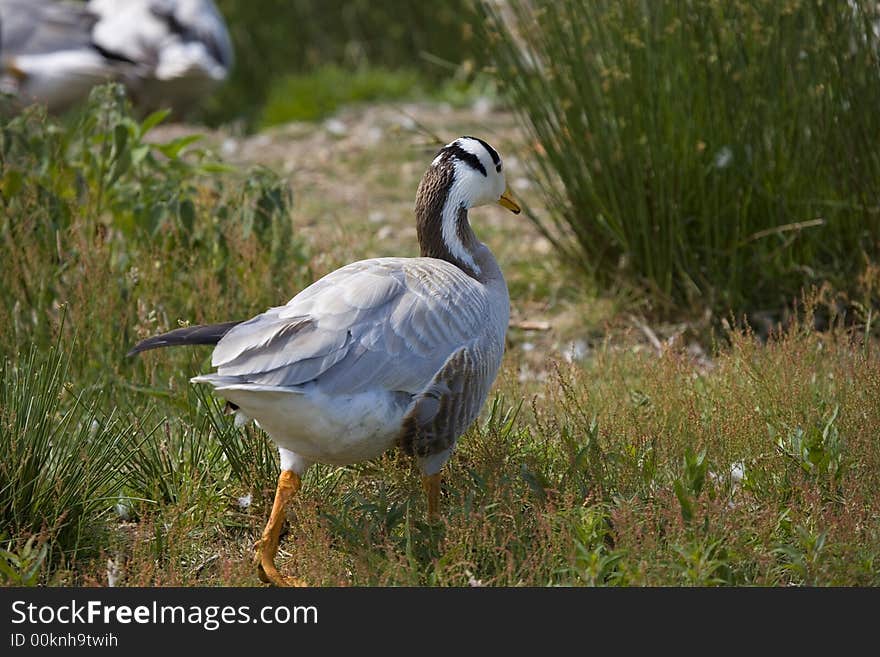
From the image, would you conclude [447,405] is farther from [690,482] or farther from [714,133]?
[714,133]

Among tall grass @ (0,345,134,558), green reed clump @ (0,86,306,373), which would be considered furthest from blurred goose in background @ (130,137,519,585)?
green reed clump @ (0,86,306,373)

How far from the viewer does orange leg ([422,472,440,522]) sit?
12.6ft

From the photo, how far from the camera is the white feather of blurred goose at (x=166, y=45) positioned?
9211mm

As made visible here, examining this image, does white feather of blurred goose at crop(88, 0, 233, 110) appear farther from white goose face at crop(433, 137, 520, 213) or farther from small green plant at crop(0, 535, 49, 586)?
small green plant at crop(0, 535, 49, 586)

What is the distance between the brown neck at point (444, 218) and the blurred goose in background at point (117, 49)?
539 cm

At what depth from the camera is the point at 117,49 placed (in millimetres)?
9258

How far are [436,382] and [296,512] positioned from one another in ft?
1.96

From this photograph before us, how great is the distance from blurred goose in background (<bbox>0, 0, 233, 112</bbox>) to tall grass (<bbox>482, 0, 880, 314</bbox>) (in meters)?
4.23

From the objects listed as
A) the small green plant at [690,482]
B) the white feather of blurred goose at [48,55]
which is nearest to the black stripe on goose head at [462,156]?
the small green plant at [690,482]

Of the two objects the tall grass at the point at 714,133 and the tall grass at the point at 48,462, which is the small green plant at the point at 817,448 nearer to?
the tall grass at the point at 714,133

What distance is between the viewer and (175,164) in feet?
17.5

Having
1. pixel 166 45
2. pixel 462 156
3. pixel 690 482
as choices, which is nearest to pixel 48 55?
pixel 166 45
